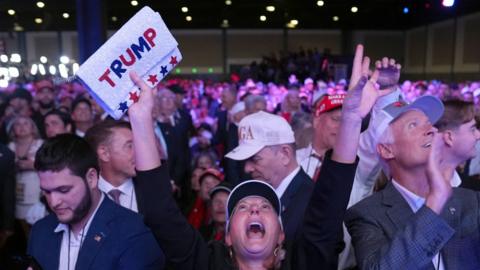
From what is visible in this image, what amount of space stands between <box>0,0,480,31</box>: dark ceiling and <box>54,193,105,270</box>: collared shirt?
13.6 m

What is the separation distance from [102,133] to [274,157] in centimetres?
104

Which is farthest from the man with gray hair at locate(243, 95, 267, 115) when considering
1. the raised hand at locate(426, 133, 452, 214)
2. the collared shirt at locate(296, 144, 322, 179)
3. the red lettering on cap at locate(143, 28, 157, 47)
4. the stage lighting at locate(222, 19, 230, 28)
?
the stage lighting at locate(222, 19, 230, 28)

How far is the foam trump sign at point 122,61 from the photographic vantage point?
1.92 m

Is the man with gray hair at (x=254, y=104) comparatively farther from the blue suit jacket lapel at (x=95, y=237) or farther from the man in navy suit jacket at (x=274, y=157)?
the blue suit jacket lapel at (x=95, y=237)

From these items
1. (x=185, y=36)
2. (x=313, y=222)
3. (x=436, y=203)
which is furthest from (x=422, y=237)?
(x=185, y=36)

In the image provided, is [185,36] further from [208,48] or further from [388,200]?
[388,200]

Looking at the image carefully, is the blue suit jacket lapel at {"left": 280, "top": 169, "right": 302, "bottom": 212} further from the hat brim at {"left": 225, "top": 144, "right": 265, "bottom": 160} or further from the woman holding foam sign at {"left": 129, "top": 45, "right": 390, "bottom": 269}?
the woman holding foam sign at {"left": 129, "top": 45, "right": 390, "bottom": 269}

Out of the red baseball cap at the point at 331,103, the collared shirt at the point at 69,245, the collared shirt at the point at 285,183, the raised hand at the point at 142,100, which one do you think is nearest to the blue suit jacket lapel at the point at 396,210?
the collared shirt at the point at 285,183

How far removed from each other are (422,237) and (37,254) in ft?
5.27

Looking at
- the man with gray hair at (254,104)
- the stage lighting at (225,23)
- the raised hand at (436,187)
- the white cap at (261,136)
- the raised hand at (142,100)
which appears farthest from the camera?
the stage lighting at (225,23)

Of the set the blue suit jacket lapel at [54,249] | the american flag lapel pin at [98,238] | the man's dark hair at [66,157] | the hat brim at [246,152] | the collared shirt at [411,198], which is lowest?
the blue suit jacket lapel at [54,249]

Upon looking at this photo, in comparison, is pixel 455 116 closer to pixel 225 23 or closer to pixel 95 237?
pixel 95 237

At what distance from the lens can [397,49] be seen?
30250 millimetres

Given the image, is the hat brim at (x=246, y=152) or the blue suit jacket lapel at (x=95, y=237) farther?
the hat brim at (x=246, y=152)
